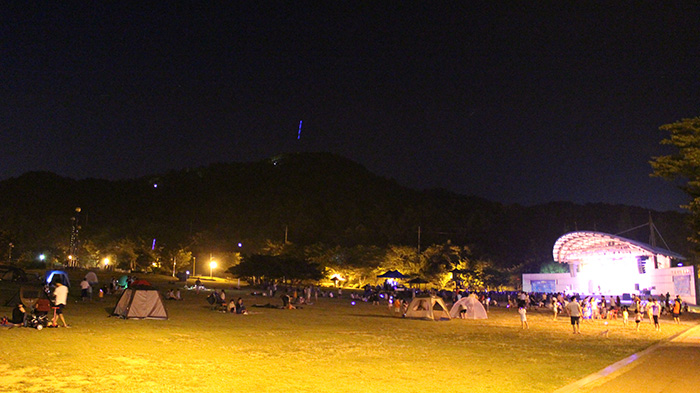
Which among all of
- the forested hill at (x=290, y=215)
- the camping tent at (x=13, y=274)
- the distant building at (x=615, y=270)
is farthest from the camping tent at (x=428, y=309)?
the forested hill at (x=290, y=215)

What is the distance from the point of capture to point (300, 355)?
11055 millimetres

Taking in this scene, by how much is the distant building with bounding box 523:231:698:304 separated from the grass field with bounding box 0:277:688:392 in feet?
101

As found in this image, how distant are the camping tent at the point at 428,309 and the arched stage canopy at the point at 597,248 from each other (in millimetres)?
33820

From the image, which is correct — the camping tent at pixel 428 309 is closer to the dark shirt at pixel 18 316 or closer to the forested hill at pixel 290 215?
the dark shirt at pixel 18 316

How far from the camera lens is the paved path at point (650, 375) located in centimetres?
825

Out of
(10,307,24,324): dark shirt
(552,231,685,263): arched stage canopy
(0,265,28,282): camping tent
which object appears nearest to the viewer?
(10,307,24,324): dark shirt

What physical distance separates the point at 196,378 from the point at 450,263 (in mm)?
57976

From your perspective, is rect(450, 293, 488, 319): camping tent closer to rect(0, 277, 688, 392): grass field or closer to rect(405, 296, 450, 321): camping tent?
rect(405, 296, 450, 321): camping tent

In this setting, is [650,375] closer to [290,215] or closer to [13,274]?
[13,274]

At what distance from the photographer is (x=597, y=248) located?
5528 cm

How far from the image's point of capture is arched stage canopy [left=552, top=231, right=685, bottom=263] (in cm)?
4838

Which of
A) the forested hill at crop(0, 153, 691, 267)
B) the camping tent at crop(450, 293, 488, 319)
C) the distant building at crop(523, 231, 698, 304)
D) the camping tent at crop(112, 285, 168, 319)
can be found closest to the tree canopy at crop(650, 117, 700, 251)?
the camping tent at crop(450, 293, 488, 319)

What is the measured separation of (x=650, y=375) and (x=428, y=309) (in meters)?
14.3

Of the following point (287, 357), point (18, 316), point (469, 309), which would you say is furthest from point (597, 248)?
point (18, 316)
